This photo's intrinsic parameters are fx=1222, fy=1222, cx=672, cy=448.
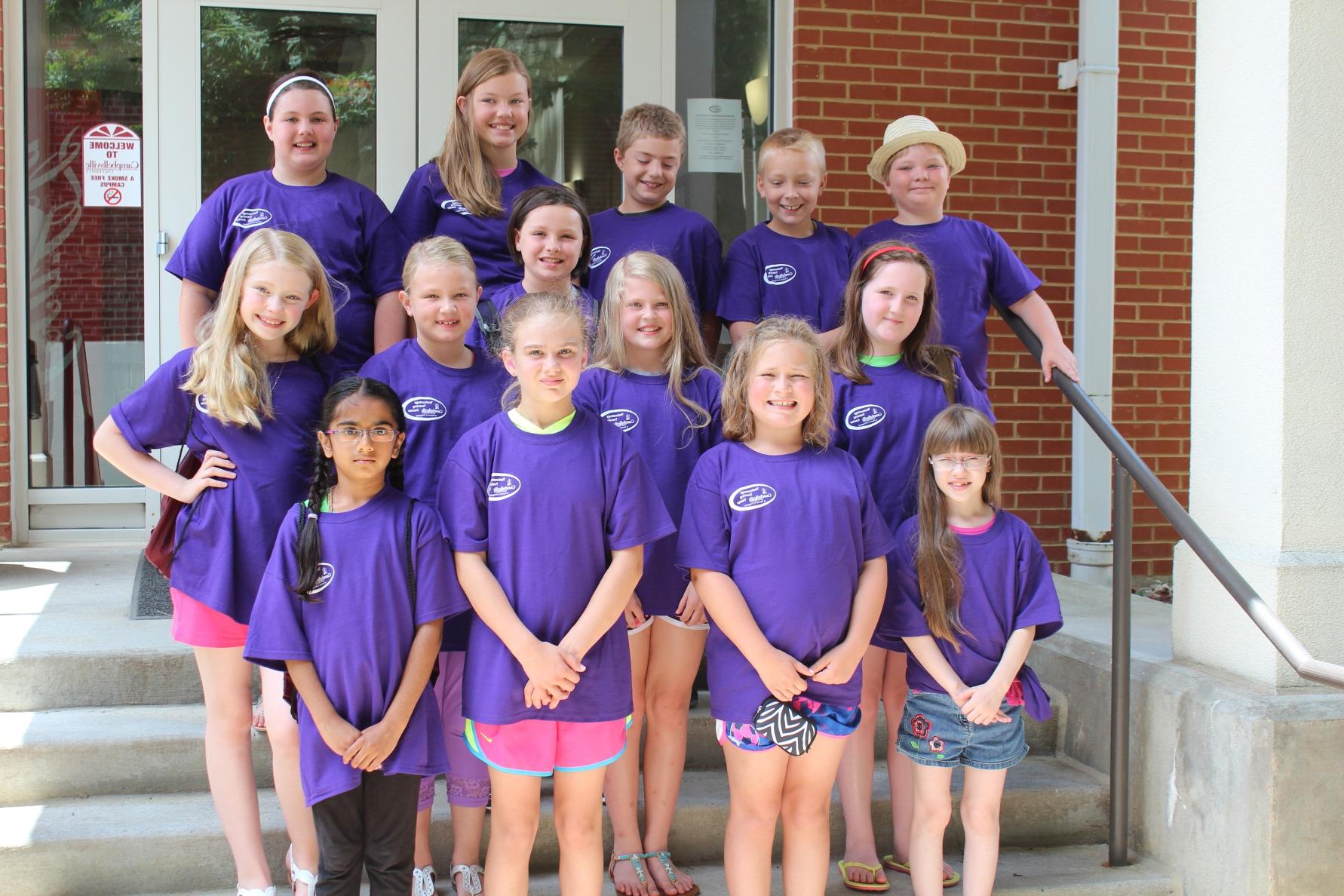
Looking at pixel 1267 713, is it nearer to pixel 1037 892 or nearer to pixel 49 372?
pixel 1037 892

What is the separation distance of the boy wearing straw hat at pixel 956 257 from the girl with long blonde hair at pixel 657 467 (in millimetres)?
962

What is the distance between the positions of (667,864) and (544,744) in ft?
2.38

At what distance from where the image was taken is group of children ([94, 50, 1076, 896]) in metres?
2.70

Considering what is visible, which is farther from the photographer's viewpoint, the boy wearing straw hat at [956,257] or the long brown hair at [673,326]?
the boy wearing straw hat at [956,257]

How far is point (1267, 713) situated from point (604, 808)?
178 centimetres

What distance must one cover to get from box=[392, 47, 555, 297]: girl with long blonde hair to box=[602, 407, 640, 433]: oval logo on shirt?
0.70 metres

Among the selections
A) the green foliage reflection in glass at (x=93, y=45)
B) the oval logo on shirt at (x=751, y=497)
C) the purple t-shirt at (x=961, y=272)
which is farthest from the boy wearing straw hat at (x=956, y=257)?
the green foliage reflection in glass at (x=93, y=45)

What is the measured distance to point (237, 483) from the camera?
292cm

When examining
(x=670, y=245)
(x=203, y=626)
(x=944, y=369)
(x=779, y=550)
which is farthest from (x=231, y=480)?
(x=944, y=369)

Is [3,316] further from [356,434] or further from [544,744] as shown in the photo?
[544,744]

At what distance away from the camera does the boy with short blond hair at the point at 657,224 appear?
3.73 m

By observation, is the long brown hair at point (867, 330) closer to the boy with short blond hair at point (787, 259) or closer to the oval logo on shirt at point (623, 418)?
the boy with short blond hair at point (787, 259)

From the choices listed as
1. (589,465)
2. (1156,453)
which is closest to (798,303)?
(589,465)


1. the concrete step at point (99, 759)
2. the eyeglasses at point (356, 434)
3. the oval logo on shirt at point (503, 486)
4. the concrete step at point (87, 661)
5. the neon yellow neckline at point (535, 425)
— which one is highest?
the neon yellow neckline at point (535, 425)
